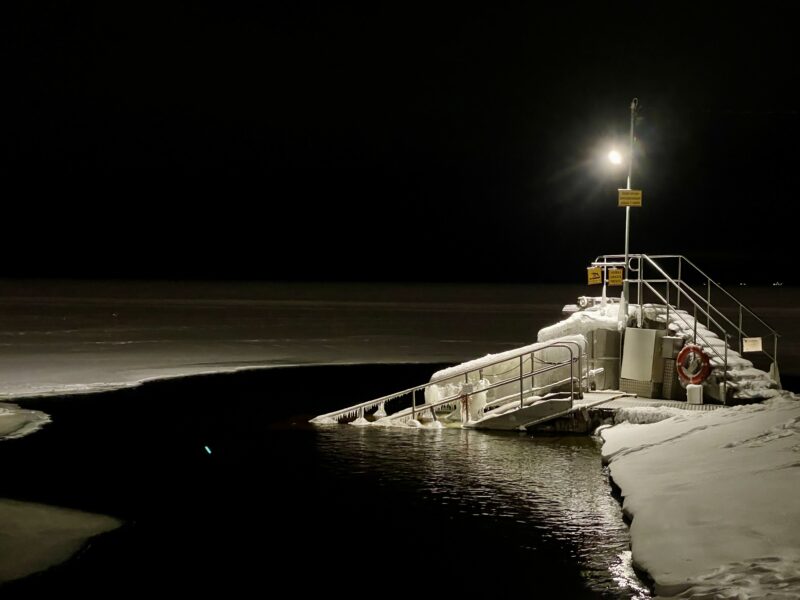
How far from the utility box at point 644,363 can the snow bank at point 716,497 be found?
2148mm

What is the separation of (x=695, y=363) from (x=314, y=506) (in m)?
8.32

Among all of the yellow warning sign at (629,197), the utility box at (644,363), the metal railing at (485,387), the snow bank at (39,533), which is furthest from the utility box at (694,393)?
the snow bank at (39,533)

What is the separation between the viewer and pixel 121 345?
3269 cm

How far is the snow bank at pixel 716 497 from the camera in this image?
8398mm

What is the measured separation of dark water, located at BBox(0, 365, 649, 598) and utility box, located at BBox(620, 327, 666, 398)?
248cm

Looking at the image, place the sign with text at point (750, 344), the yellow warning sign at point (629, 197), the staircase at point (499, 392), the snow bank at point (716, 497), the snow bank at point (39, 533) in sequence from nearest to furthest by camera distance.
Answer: the snow bank at point (716, 497)
the snow bank at point (39, 533)
the sign with text at point (750, 344)
the staircase at point (499, 392)
the yellow warning sign at point (629, 197)

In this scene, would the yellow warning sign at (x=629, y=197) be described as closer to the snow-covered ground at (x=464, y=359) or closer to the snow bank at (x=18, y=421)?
the snow-covered ground at (x=464, y=359)

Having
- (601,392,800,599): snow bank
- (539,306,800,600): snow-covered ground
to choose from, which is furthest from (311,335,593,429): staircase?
(601,392,800,599): snow bank

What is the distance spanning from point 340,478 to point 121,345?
21.2m

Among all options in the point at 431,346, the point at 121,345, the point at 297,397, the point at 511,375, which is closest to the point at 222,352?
the point at 121,345

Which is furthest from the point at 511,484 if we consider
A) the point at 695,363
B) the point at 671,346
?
the point at 671,346

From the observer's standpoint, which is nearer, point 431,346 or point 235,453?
point 235,453

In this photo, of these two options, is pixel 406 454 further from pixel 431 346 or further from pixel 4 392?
pixel 431 346

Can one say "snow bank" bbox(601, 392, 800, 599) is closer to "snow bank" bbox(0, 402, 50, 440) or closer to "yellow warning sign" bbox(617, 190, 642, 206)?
"yellow warning sign" bbox(617, 190, 642, 206)
